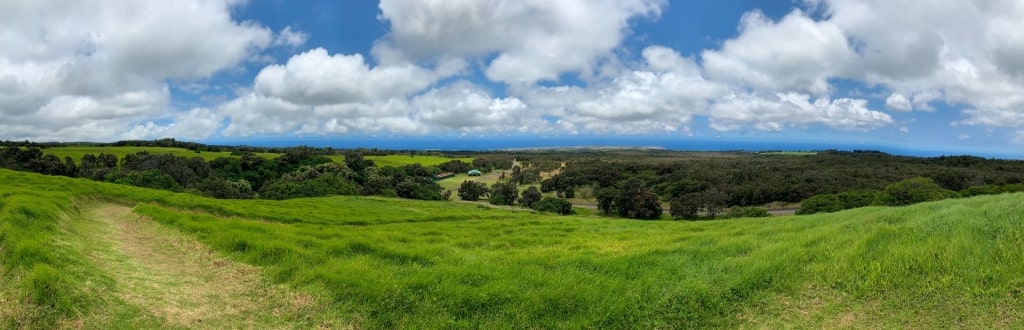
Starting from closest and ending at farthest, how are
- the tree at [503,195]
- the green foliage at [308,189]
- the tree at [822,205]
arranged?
the green foliage at [308,189] < the tree at [822,205] < the tree at [503,195]

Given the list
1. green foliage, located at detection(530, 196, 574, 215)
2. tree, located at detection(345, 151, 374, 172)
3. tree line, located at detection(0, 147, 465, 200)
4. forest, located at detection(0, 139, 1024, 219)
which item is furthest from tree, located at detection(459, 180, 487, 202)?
tree, located at detection(345, 151, 374, 172)

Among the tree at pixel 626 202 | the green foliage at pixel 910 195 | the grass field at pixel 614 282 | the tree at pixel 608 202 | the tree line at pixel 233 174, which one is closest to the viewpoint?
the grass field at pixel 614 282

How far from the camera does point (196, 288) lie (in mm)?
9289

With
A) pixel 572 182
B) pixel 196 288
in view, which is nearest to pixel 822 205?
pixel 572 182

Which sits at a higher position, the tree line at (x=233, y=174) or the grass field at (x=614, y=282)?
the grass field at (x=614, y=282)

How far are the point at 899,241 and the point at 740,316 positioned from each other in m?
4.13

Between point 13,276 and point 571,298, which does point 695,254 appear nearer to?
point 571,298

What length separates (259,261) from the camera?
35.6 feet

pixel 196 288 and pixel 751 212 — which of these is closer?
pixel 196 288

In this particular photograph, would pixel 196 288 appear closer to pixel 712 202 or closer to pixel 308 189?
pixel 308 189

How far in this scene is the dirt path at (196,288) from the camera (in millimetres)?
7813

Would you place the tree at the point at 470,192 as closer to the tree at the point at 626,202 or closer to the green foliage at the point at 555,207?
the green foliage at the point at 555,207

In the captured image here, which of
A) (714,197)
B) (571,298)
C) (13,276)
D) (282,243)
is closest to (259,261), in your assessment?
(282,243)

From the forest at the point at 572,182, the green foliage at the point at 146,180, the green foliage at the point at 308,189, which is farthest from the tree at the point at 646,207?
the green foliage at the point at 146,180
